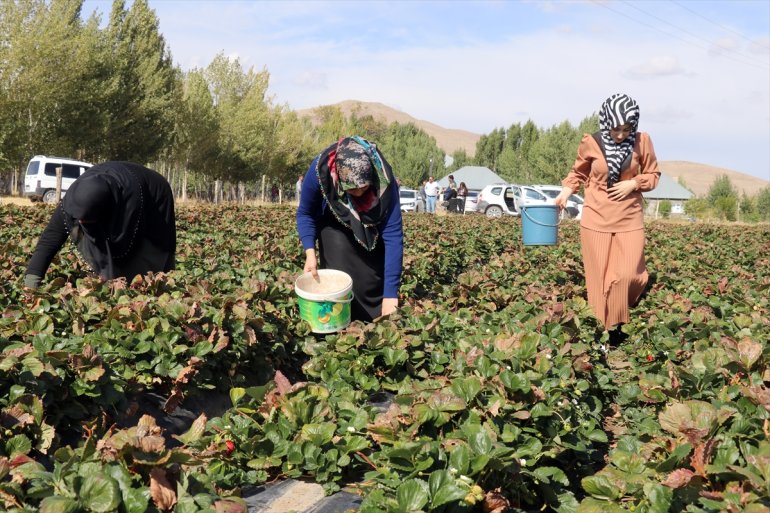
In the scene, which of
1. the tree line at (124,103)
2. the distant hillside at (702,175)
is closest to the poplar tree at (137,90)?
the tree line at (124,103)

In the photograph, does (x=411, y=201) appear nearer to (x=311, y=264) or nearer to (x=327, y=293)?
(x=311, y=264)

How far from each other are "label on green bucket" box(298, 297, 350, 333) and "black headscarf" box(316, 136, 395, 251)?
18.3 inches

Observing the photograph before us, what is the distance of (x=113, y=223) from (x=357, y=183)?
152 centimetres

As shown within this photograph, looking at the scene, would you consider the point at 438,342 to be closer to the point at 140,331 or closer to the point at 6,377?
the point at 140,331

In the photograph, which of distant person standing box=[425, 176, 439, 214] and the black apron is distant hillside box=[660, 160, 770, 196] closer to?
distant person standing box=[425, 176, 439, 214]

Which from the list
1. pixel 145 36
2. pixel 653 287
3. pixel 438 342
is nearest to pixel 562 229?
pixel 653 287

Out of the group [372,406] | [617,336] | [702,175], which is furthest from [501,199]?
[702,175]

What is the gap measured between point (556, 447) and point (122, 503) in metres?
1.65

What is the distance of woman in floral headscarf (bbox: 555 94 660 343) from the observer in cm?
548

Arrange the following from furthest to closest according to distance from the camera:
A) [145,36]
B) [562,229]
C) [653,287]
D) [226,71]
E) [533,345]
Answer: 1. [226,71]
2. [145,36]
3. [562,229]
4. [653,287]
5. [533,345]

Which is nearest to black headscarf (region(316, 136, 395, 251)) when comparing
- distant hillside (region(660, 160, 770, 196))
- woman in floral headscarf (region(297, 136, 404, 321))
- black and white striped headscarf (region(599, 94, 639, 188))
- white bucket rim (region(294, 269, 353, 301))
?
woman in floral headscarf (region(297, 136, 404, 321))

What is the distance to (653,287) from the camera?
6.59m

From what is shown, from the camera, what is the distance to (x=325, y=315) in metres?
4.03

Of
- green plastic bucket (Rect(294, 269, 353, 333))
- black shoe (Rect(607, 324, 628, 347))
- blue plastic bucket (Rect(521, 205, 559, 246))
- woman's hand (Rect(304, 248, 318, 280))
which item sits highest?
blue plastic bucket (Rect(521, 205, 559, 246))
